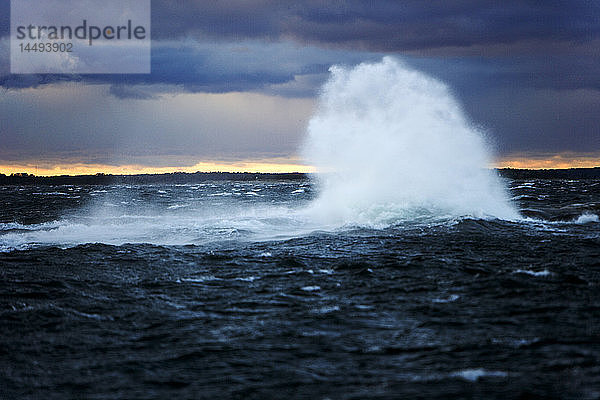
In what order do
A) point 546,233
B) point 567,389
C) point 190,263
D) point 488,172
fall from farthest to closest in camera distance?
point 488,172, point 546,233, point 190,263, point 567,389

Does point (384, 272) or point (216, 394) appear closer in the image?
point (216, 394)

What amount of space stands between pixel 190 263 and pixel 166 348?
7.15 m

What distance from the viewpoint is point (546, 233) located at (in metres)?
19.1

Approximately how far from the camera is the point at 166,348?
7.60m

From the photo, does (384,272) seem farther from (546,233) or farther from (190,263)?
(546,233)

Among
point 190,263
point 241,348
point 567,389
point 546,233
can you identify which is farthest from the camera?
point 546,233

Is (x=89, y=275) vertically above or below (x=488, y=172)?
below

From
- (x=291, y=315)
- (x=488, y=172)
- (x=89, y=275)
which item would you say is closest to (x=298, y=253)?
(x=89, y=275)

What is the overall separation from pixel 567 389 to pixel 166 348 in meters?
5.08

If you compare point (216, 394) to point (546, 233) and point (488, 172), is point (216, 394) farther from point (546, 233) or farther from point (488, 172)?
point (488, 172)

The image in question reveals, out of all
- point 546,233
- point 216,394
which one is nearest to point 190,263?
point 216,394

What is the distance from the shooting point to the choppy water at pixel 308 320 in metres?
6.29

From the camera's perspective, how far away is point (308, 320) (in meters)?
8.75

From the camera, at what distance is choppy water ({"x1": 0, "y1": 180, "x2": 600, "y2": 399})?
20.6ft
